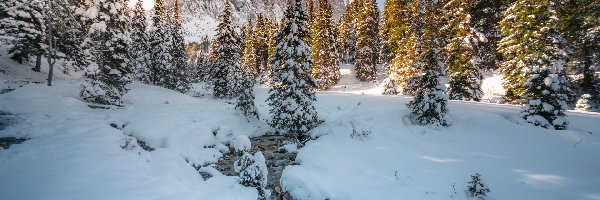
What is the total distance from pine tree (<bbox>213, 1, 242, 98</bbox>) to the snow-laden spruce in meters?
23.0

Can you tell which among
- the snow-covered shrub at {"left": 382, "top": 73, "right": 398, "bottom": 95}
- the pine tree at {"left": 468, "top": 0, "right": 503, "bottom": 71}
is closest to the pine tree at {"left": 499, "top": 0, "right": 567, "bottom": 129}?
the pine tree at {"left": 468, "top": 0, "right": 503, "bottom": 71}

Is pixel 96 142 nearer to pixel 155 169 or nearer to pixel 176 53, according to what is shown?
pixel 155 169

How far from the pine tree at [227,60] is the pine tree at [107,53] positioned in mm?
14207

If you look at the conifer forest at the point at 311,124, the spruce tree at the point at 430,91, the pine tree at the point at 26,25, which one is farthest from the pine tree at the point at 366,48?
the pine tree at the point at 26,25

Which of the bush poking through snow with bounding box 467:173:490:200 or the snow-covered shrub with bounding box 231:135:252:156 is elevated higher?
the bush poking through snow with bounding box 467:173:490:200

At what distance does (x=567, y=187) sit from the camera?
11789mm

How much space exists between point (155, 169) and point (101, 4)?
16190mm

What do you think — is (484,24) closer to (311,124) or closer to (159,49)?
(311,124)

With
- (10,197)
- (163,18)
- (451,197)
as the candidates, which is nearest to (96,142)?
(10,197)

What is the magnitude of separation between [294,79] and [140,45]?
1307 inches

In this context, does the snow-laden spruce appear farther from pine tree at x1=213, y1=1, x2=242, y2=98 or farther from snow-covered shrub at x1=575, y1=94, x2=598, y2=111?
pine tree at x1=213, y1=1, x2=242, y2=98

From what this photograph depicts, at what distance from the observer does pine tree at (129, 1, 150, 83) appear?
144 feet

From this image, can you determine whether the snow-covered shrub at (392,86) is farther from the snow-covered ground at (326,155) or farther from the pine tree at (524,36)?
the pine tree at (524,36)

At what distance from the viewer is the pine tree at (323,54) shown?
4678 centimetres
